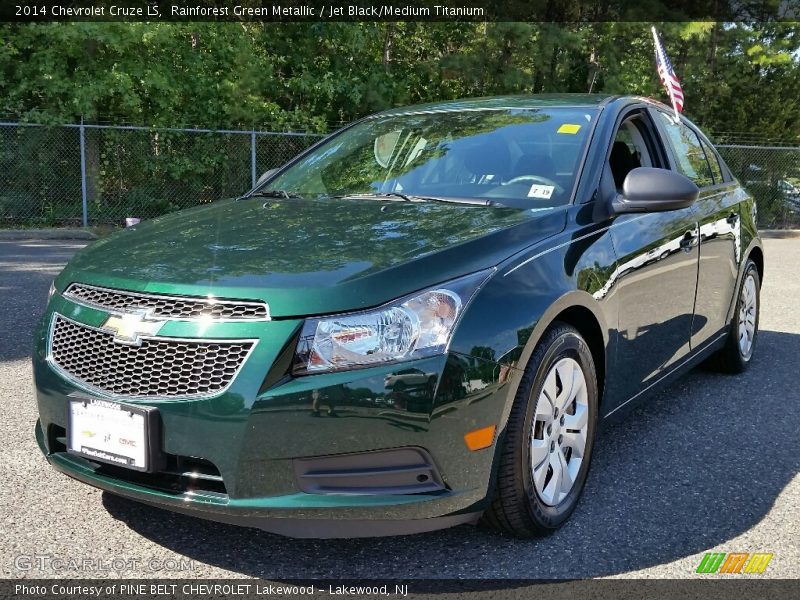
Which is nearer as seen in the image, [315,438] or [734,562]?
[315,438]

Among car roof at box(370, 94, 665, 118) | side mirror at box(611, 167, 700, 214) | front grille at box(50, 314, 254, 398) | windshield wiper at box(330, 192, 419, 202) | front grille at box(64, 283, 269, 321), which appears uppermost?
car roof at box(370, 94, 665, 118)

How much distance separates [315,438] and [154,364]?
557mm

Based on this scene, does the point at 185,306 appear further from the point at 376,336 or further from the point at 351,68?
the point at 351,68

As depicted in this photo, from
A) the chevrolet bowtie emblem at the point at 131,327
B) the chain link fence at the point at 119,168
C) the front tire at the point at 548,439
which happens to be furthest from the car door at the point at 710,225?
the chain link fence at the point at 119,168

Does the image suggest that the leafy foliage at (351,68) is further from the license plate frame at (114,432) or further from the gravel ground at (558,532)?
the license plate frame at (114,432)

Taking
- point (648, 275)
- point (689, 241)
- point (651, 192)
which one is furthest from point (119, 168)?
point (651, 192)

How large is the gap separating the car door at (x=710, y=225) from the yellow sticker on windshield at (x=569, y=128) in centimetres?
85

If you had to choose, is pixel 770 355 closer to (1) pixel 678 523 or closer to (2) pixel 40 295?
(1) pixel 678 523

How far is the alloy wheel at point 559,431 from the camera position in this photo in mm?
2834

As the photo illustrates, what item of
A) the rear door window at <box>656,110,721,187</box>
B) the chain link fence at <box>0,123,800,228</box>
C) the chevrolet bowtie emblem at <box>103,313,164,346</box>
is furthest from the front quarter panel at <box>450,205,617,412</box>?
the chain link fence at <box>0,123,800,228</box>

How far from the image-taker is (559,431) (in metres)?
2.98

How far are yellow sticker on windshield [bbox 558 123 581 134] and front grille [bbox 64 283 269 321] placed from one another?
192 centimetres

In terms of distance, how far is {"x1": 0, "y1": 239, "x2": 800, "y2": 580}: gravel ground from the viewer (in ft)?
8.79

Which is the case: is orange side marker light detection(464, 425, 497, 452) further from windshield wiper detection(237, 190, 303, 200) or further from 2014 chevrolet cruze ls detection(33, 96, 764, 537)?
windshield wiper detection(237, 190, 303, 200)
